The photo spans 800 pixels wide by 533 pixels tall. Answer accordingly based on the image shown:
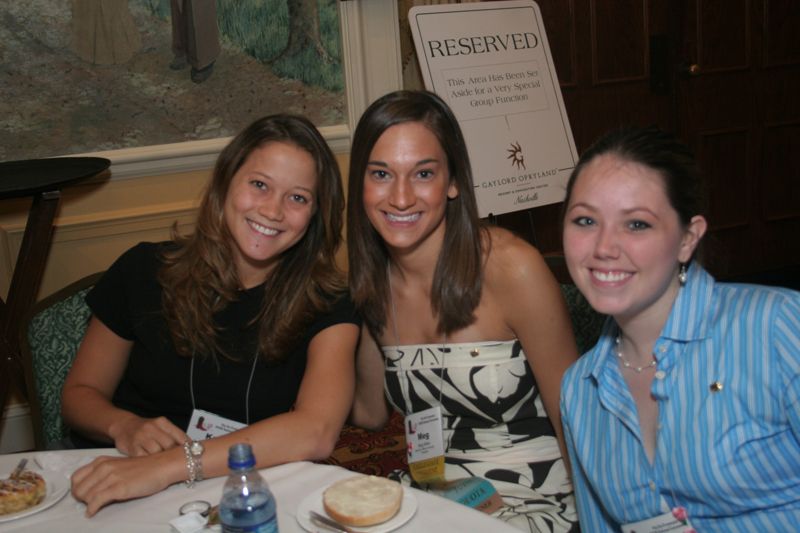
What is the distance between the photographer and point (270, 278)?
7.18 feet

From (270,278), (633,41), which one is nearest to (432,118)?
(270,278)

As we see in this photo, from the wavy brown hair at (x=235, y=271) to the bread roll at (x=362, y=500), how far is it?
697mm

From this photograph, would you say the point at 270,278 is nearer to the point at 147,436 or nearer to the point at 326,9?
the point at 147,436

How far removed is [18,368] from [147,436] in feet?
5.95

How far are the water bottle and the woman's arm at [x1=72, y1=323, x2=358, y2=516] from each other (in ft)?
0.94

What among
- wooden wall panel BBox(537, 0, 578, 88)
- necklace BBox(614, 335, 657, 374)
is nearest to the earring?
necklace BBox(614, 335, 657, 374)

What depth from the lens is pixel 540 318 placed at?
2006mm

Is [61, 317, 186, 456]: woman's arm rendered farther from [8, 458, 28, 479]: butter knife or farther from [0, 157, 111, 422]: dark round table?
[0, 157, 111, 422]: dark round table

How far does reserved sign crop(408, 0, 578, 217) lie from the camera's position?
3859 mm

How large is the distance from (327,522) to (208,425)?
71 centimetres

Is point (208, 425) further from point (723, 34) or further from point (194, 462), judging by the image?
point (723, 34)

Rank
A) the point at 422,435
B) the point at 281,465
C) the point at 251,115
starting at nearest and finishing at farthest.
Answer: the point at 281,465
the point at 422,435
the point at 251,115

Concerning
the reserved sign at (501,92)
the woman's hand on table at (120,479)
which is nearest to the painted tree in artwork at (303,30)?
the reserved sign at (501,92)

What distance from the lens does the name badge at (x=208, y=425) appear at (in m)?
1.91
